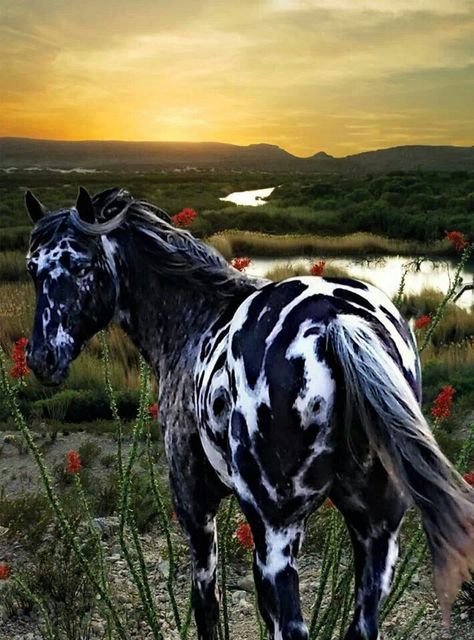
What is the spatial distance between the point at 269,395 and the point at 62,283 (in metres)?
0.99

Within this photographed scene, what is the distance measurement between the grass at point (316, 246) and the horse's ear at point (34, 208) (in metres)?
21.0

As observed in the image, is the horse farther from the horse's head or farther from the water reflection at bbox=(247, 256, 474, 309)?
the water reflection at bbox=(247, 256, 474, 309)

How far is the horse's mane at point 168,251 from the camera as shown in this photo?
2.69 m

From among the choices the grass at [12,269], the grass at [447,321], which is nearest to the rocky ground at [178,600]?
the grass at [447,321]

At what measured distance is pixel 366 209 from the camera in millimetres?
36469

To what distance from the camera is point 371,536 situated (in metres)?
2.19

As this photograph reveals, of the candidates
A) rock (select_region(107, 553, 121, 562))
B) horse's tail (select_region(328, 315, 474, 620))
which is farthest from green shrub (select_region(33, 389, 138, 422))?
horse's tail (select_region(328, 315, 474, 620))

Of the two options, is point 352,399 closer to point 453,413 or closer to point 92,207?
point 92,207

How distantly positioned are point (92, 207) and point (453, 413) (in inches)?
246

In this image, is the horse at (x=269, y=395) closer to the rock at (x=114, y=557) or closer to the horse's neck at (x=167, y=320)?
the horse's neck at (x=167, y=320)

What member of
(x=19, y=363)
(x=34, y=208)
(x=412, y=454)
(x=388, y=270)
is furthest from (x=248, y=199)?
(x=412, y=454)

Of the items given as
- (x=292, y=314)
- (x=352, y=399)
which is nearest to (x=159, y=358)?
(x=292, y=314)

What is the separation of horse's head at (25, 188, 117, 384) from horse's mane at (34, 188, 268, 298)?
0.38ft

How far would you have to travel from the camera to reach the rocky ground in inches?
154
